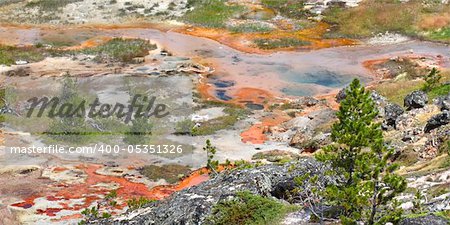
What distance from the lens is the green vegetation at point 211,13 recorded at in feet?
218

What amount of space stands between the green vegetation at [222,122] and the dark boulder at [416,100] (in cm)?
1201

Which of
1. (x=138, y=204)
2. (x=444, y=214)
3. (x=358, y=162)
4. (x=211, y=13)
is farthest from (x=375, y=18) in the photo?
(x=358, y=162)

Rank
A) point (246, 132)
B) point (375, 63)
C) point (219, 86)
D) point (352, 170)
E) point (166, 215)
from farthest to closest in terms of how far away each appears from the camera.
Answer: point (375, 63), point (219, 86), point (246, 132), point (166, 215), point (352, 170)

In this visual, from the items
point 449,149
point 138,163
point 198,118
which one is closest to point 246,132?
point 198,118

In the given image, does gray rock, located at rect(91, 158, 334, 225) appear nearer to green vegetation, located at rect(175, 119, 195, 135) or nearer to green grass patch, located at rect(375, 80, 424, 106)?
green vegetation, located at rect(175, 119, 195, 135)

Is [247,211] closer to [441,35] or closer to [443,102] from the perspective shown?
[443,102]

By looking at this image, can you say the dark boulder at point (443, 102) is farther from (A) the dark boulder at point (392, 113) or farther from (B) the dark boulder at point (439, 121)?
(B) the dark boulder at point (439, 121)

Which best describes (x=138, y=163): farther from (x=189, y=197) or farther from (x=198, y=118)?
(x=189, y=197)

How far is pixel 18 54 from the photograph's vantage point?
2105 inches

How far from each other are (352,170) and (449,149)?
8215 millimetres

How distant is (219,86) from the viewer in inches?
1849

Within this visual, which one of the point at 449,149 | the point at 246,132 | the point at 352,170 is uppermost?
the point at 352,170

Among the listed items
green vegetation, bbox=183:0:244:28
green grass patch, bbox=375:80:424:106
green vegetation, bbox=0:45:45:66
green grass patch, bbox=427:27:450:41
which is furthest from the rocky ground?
green grass patch, bbox=427:27:450:41

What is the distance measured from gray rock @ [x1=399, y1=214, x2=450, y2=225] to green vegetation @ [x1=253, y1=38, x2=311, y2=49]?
4551 cm
